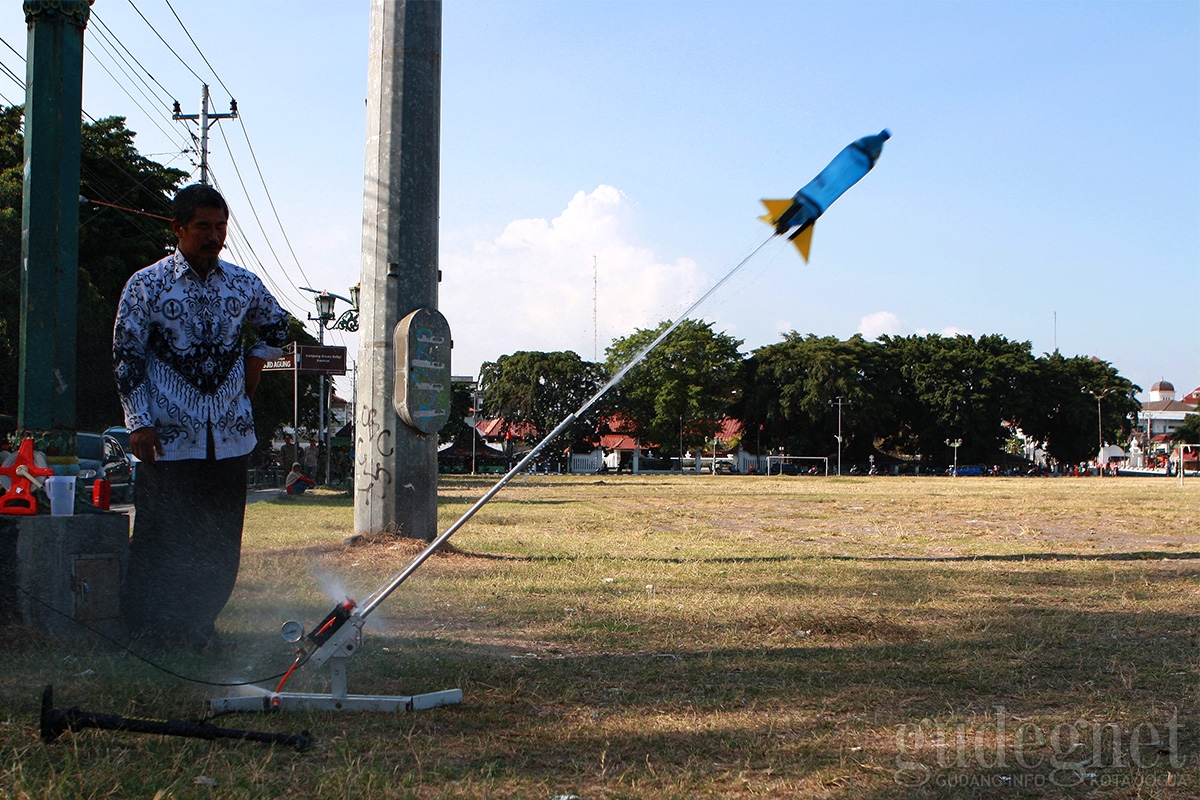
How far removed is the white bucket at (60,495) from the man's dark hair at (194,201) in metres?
1.29

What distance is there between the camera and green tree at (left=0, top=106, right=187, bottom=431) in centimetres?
2322

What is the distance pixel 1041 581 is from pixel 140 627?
6249 mm

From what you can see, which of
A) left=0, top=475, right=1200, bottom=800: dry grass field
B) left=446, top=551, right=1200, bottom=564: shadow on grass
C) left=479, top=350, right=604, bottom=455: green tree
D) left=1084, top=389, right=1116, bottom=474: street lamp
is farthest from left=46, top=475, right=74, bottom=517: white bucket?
left=1084, top=389, right=1116, bottom=474: street lamp

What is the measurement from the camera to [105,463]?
656 inches

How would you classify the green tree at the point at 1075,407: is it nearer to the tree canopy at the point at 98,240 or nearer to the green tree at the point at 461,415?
the green tree at the point at 461,415

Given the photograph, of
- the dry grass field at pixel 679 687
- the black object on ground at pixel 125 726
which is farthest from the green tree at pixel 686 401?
the black object on ground at pixel 125 726

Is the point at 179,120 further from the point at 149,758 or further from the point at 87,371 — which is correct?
the point at 149,758

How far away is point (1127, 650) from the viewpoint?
4.67 meters

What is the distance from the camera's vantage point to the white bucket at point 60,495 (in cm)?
432

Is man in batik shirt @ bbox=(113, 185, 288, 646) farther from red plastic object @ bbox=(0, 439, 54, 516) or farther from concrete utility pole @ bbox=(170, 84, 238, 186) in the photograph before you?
concrete utility pole @ bbox=(170, 84, 238, 186)

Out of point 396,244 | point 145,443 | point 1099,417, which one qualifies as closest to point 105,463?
point 396,244

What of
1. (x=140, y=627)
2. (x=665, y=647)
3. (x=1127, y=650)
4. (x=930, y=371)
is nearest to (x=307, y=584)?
(x=140, y=627)

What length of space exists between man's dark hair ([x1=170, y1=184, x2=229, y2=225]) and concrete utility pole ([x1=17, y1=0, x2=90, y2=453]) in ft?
2.73

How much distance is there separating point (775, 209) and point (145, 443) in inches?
107
